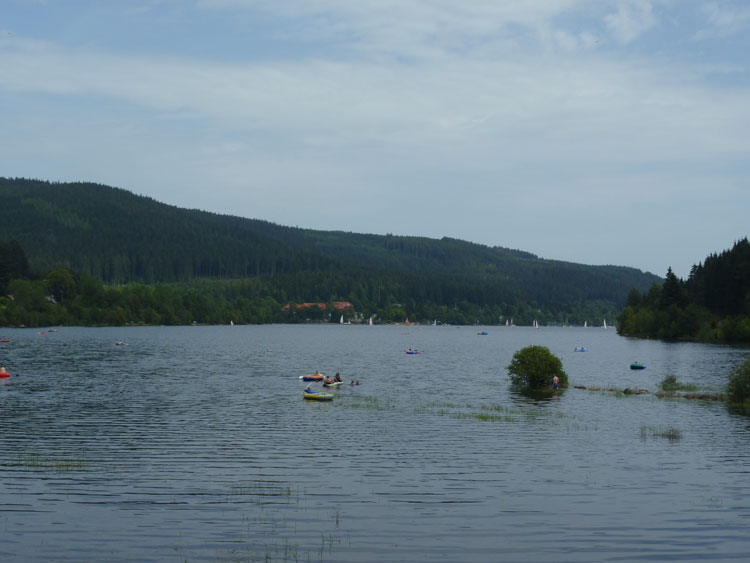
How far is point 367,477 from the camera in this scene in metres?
38.0

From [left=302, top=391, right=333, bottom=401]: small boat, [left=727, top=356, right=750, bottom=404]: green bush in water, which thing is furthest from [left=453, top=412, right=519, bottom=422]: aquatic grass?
[left=727, top=356, right=750, bottom=404]: green bush in water

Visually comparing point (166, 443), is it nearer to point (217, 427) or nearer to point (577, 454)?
point (217, 427)

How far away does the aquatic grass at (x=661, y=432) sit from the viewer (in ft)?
168

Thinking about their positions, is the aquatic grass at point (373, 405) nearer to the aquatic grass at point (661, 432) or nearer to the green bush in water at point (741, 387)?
the aquatic grass at point (661, 432)

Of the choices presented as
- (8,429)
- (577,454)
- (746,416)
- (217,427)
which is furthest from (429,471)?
(746,416)

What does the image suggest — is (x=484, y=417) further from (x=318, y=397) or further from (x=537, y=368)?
(x=537, y=368)

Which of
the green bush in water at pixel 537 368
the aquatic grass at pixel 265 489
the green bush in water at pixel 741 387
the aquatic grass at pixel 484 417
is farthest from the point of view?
the green bush in water at pixel 537 368

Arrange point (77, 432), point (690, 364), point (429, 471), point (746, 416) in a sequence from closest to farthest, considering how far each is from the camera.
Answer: point (429, 471) < point (77, 432) < point (746, 416) < point (690, 364)

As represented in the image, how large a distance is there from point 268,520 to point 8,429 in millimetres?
30772

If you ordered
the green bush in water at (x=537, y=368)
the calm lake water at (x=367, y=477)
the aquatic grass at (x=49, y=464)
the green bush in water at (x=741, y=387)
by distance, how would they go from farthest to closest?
the green bush in water at (x=537, y=368)
the green bush in water at (x=741, y=387)
the aquatic grass at (x=49, y=464)
the calm lake water at (x=367, y=477)

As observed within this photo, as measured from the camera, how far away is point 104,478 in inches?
1446

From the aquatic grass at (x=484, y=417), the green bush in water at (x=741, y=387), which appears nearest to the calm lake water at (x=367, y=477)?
the aquatic grass at (x=484, y=417)

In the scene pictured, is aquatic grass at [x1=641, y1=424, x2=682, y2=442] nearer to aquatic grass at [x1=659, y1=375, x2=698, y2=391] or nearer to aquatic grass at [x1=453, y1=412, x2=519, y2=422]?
aquatic grass at [x1=453, y1=412, x2=519, y2=422]

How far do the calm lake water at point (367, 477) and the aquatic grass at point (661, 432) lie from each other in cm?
39
